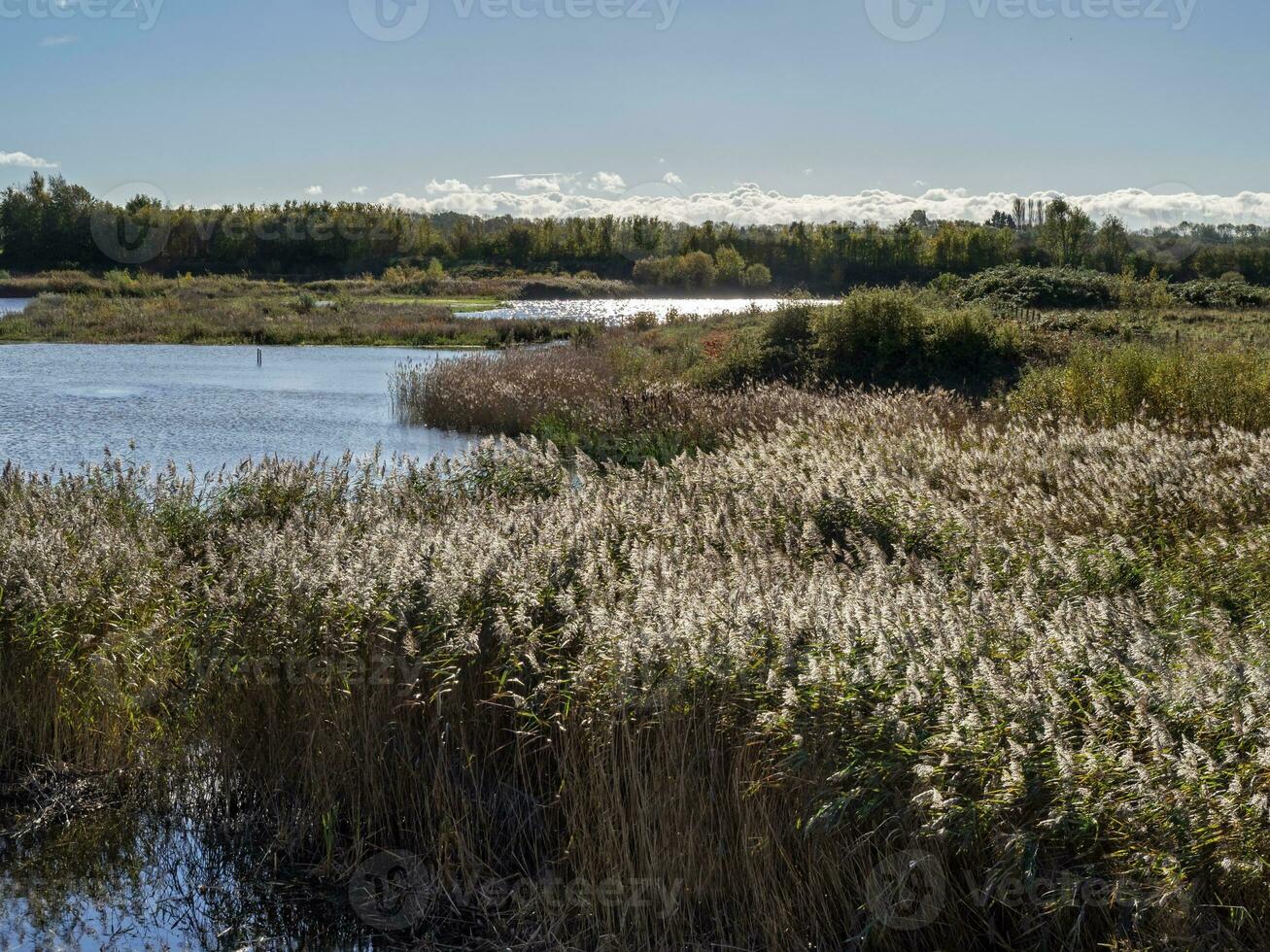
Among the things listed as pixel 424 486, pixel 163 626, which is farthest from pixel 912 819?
pixel 424 486

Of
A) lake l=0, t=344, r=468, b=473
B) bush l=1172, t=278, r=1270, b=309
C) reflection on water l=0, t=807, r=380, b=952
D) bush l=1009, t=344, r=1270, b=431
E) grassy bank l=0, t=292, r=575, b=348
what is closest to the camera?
reflection on water l=0, t=807, r=380, b=952

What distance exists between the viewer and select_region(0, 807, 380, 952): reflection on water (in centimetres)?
576

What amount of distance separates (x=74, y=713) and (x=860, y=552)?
518 centimetres

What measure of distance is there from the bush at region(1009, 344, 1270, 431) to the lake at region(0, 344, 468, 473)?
10.1 metres

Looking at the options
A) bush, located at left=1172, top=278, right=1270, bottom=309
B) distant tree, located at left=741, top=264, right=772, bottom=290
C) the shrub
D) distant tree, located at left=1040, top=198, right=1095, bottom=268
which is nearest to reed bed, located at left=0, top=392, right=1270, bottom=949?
the shrub

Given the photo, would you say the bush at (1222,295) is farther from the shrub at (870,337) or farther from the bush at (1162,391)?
the bush at (1162,391)

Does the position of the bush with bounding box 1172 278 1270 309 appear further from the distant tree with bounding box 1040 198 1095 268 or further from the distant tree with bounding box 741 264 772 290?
the distant tree with bounding box 741 264 772 290

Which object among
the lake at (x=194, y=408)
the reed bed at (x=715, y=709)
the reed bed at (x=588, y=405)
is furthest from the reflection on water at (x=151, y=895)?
the reed bed at (x=588, y=405)

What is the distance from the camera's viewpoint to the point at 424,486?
12047 millimetres

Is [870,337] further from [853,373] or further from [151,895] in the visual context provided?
[151,895]

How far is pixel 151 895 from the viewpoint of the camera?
20.0 ft

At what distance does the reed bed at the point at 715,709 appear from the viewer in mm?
4477

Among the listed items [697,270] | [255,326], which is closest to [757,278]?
[697,270]

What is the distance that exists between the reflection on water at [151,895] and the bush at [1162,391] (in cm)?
1202
